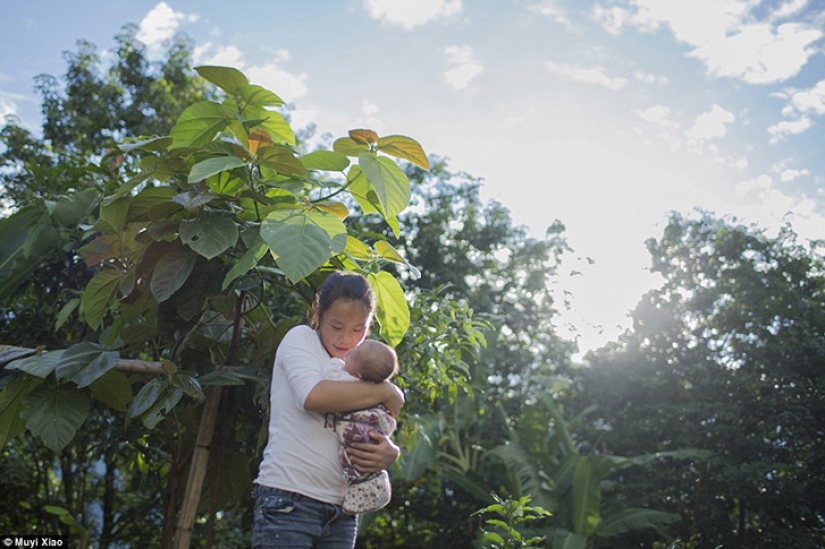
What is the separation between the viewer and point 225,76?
1.78 meters

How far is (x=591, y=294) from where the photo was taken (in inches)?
331

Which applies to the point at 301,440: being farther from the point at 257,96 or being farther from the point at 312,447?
the point at 257,96

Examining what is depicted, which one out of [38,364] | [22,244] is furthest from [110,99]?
[38,364]

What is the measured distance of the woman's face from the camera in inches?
56.0

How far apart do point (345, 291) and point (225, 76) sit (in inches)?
29.0

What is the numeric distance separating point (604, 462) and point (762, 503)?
4.33ft

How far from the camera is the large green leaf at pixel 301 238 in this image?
141 cm

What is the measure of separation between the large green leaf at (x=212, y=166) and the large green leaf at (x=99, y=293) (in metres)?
0.46

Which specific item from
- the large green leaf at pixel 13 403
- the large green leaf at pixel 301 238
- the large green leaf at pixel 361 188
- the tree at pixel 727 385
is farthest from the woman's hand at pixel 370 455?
the tree at pixel 727 385

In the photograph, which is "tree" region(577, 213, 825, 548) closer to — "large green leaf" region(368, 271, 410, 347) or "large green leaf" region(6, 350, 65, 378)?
"large green leaf" region(368, 271, 410, 347)

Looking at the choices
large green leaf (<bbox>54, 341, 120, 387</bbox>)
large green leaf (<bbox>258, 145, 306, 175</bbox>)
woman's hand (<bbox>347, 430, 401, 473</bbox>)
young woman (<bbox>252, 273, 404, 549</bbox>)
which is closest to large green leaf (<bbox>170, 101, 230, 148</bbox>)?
large green leaf (<bbox>258, 145, 306, 175</bbox>)

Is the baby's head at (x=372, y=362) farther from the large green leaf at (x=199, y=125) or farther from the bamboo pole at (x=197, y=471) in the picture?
the large green leaf at (x=199, y=125)

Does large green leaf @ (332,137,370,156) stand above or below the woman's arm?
above

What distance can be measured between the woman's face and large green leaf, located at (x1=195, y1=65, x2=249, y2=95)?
0.73m
